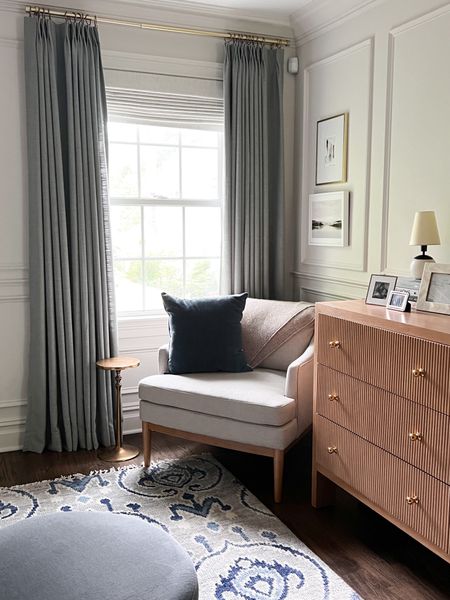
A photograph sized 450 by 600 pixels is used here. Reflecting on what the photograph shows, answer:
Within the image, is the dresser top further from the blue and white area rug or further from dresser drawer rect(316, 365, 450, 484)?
the blue and white area rug

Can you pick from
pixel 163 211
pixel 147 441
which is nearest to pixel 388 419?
pixel 147 441

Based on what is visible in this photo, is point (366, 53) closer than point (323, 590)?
No

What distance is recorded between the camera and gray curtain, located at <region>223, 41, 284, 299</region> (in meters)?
3.74

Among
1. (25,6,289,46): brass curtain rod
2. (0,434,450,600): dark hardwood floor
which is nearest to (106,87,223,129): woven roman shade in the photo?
(25,6,289,46): brass curtain rod

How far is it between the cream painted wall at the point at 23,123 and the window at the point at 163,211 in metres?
0.28

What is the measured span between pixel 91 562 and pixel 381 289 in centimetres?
168

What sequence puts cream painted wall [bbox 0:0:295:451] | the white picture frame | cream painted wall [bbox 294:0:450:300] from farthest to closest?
the white picture frame < cream painted wall [bbox 0:0:295:451] < cream painted wall [bbox 294:0:450:300]

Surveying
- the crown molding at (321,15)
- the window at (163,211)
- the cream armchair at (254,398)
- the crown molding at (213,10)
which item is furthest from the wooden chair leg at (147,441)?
the crown molding at (321,15)

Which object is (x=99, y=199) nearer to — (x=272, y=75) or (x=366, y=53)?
(x=272, y=75)

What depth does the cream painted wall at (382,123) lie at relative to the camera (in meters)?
2.75

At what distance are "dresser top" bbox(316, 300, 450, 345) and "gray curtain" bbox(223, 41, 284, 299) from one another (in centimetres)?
120

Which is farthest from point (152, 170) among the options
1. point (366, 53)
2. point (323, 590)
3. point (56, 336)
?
point (323, 590)

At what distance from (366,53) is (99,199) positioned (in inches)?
66.1

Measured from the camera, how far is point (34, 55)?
3.24 m
